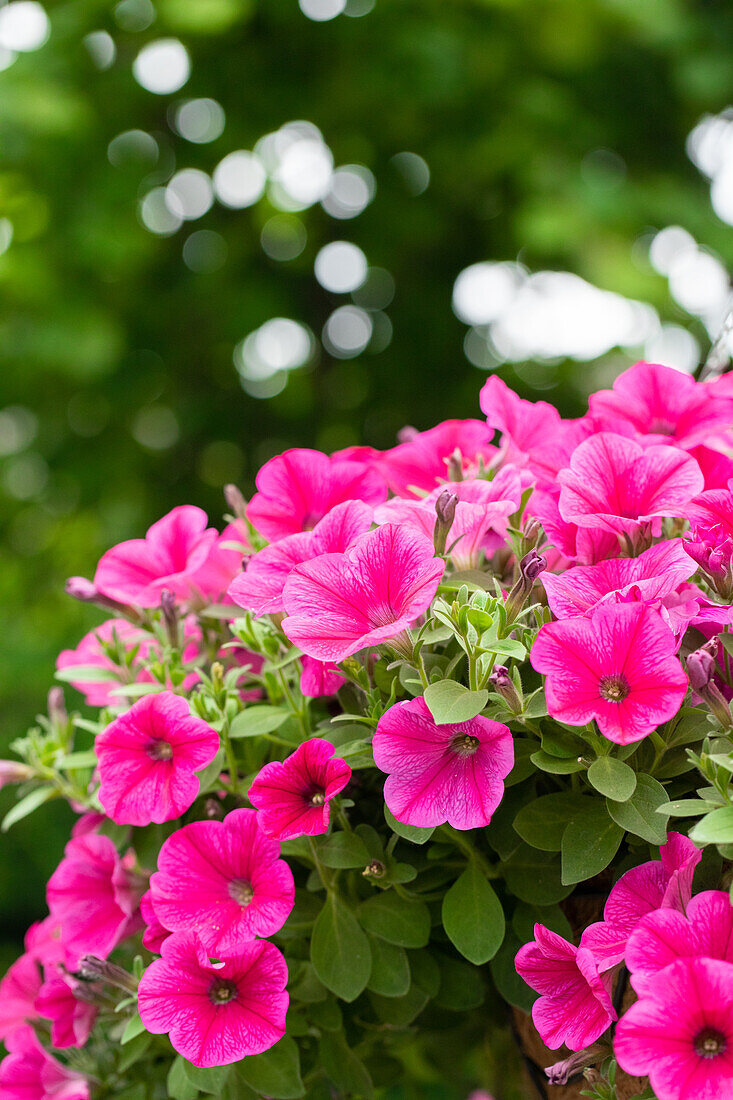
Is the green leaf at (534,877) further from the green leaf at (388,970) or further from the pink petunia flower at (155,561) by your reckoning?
the pink petunia flower at (155,561)

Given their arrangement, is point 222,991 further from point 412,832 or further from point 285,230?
point 285,230

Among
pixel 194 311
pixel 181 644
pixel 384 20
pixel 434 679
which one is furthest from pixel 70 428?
pixel 434 679

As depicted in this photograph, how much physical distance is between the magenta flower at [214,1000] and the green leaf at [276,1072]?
0.19ft

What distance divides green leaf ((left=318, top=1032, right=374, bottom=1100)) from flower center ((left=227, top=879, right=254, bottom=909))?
0.11m

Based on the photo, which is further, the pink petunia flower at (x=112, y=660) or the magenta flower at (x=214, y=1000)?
the pink petunia flower at (x=112, y=660)

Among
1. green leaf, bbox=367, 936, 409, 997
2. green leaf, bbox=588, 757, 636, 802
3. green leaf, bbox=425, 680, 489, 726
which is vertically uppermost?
green leaf, bbox=425, 680, 489, 726

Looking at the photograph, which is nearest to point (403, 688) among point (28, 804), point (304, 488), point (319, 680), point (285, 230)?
point (319, 680)

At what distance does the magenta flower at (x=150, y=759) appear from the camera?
1.49ft

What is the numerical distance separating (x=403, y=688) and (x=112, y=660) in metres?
0.22

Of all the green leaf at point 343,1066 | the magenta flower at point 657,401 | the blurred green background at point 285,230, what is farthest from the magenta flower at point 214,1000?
the blurred green background at point 285,230

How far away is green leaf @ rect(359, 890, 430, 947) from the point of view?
1.51ft

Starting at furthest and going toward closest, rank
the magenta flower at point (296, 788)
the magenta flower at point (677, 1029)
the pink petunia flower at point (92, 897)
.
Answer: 1. the pink petunia flower at point (92, 897)
2. the magenta flower at point (296, 788)
3. the magenta flower at point (677, 1029)

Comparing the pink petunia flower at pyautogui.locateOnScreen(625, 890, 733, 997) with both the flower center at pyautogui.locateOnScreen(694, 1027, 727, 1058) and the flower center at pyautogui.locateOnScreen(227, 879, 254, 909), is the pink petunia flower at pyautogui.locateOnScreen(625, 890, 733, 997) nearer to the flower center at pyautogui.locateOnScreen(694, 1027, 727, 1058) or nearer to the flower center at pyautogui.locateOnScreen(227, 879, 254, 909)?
the flower center at pyautogui.locateOnScreen(694, 1027, 727, 1058)

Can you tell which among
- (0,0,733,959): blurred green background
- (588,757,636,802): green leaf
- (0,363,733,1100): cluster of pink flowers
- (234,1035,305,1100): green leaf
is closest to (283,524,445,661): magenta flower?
(0,363,733,1100): cluster of pink flowers
